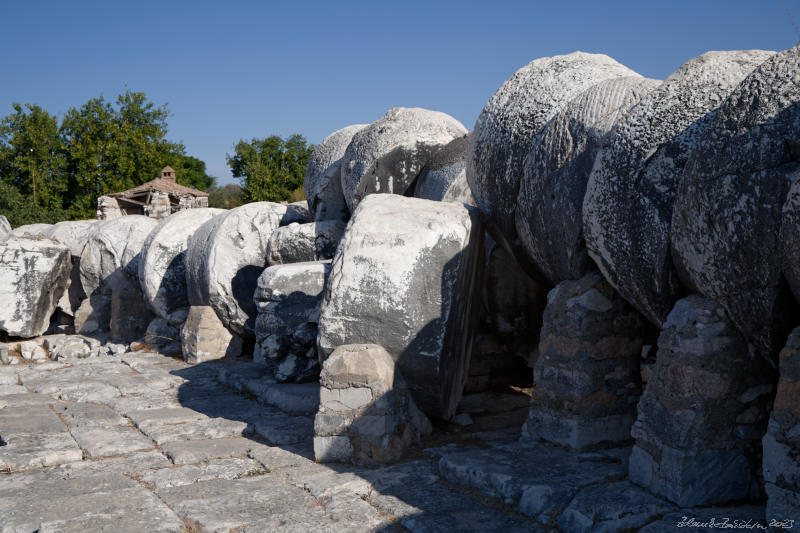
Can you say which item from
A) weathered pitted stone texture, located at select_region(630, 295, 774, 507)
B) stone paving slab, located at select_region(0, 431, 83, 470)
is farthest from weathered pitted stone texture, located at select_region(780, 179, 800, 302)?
stone paving slab, located at select_region(0, 431, 83, 470)

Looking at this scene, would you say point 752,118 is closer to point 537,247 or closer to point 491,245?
point 537,247

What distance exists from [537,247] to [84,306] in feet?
25.5

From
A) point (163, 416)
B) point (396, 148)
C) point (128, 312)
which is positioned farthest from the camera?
point (128, 312)

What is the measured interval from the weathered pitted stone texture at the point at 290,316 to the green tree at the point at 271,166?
25795 millimetres

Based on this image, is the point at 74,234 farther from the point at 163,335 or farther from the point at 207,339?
the point at 207,339

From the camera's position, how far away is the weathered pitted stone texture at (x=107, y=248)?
9781 mm

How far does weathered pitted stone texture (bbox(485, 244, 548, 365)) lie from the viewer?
5298mm

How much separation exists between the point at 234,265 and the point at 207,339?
2.73 feet

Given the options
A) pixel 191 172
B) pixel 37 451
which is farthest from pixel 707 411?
pixel 191 172

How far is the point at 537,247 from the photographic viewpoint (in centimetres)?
416

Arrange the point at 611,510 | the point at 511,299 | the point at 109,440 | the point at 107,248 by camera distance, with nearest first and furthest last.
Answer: the point at 611,510 < the point at 109,440 < the point at 511,299 < the point at 107,248

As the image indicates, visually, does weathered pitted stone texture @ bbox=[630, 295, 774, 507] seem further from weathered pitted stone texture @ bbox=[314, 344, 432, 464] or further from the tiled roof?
the tiled roof

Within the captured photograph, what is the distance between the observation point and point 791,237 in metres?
2.34

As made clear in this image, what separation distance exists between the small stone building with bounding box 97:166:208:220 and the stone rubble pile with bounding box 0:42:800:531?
16.8 meters
